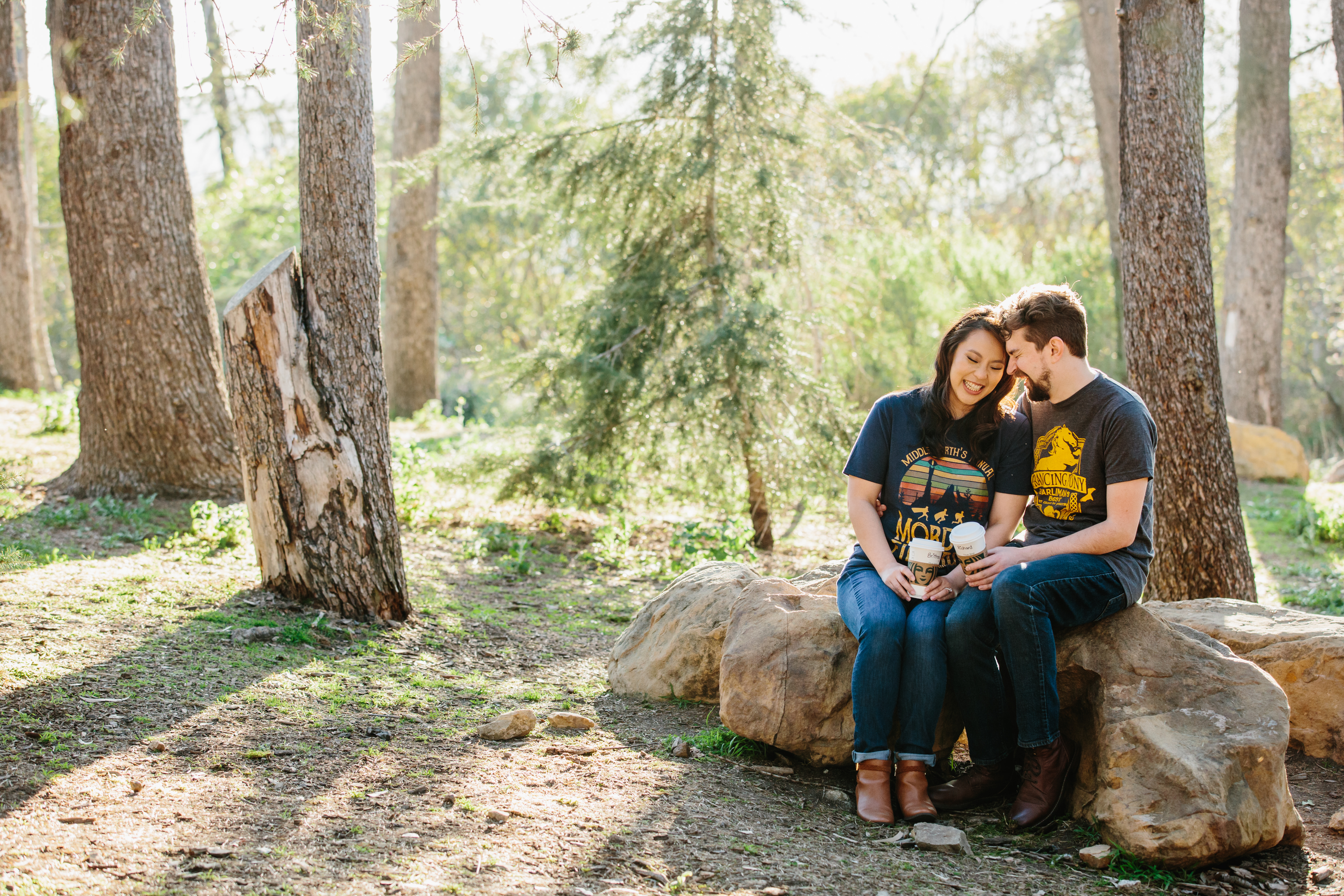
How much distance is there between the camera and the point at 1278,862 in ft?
9.62

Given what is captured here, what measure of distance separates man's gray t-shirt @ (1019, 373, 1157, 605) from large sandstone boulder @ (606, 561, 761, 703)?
4.33 ft

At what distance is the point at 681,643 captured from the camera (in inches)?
163

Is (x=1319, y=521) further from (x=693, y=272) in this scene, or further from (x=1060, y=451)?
(x=1060, y=451)

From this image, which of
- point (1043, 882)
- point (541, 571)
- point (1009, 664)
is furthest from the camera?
point (541, 571)

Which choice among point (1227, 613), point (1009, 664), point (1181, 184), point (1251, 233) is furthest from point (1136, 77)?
point (1251, 233)

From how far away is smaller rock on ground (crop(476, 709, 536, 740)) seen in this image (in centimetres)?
355

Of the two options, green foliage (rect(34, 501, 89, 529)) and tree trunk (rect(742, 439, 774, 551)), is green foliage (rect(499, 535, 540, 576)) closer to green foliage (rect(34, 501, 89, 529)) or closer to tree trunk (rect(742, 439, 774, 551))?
tree trunk (rect(742, 439, 774, 551))

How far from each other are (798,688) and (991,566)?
814 mm

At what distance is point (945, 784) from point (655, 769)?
100cm

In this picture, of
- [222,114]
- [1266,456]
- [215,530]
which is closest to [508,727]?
[215,530]

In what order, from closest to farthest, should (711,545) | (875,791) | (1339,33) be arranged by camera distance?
(875,791), (1339,33), (711,545)

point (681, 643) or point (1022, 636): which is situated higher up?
point (1022, 636)

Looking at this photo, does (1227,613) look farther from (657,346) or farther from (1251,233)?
(1251,233)

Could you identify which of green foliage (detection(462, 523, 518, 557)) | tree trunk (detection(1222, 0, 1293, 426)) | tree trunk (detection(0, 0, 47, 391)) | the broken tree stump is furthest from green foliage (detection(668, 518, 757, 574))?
tree trunk (detection(0, 0, 47, 391))
